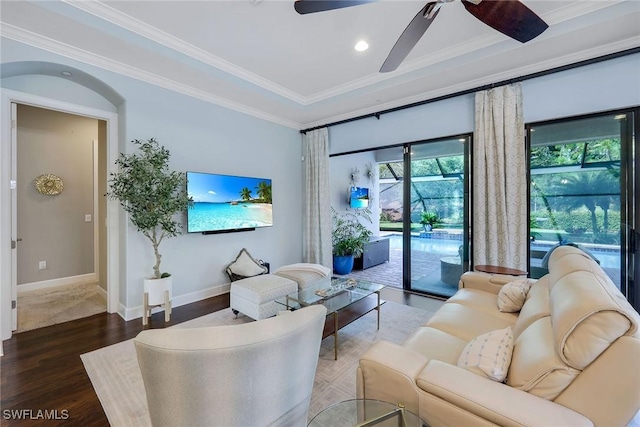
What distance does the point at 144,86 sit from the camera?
3.22 meters

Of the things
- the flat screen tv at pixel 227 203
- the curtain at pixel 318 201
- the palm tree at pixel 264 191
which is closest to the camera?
the flat screen tv at pixel 227 203

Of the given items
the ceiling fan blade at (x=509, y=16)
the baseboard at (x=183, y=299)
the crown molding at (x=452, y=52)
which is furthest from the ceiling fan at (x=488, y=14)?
the baseboard at (x=183, y=299)

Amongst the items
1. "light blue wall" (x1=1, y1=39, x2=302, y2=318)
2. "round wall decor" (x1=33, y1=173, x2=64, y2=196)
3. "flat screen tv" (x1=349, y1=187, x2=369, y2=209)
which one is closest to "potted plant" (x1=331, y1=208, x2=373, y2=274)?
"flat screen tv" (x1=349, y1=187, x2=369, y2=209)

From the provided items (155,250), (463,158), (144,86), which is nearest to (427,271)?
(463,158)

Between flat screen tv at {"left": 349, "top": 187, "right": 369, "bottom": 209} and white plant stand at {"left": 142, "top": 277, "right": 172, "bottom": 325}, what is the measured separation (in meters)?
4.39

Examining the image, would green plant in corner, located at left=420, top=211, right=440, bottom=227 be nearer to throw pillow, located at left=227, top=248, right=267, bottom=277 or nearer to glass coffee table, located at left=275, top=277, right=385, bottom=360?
glass coffee table, located at left=275, top=277, right=385, bottom=360

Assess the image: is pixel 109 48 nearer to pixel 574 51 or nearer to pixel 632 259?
pixel 574 51

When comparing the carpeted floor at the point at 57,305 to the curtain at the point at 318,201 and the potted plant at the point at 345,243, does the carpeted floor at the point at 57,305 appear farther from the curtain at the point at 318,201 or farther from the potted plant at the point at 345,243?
the potted plant at the point at 345,243

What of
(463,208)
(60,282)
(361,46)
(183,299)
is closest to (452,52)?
(361,46)

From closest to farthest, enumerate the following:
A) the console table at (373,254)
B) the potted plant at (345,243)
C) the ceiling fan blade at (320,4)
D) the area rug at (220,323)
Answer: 1. the ceiling fan blade at (320,4)
2. the area rug at (220,323)
3. the potted plant at (345,243)
4. the console table at (373,254)

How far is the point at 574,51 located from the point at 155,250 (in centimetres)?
503

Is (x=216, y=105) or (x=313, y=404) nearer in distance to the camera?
(x=313, y=404)

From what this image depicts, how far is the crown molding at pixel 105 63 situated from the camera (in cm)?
241

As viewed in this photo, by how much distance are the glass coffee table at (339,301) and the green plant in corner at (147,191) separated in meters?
1.61
